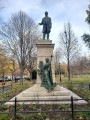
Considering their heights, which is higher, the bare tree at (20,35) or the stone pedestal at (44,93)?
the bare tree at (20,35)

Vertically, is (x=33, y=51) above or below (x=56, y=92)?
above

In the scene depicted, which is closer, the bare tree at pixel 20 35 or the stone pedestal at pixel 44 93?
the stone pedestal at pixel 44 93

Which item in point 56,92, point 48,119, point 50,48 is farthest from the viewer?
point 50,48

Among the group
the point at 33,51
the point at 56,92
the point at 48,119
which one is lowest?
the point at 48,119

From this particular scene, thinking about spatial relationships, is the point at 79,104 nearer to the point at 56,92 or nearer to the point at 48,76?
the point at 56,92

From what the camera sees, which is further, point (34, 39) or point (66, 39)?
point (66, 39)

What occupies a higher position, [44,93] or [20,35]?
[20,35]

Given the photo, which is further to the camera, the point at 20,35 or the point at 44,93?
the point at 20,35

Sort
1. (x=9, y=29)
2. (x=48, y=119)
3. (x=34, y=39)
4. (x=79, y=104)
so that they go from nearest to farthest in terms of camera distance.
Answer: (x=48, y=119) < (x=79, y=104) < (x=9, y=29) < (x=34, y=39)

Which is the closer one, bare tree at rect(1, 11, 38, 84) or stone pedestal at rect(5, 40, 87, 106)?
stone pedestal at rect(5, 40, 87, 106)

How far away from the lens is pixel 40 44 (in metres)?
7.68

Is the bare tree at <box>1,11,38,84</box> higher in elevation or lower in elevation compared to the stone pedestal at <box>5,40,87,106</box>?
higher

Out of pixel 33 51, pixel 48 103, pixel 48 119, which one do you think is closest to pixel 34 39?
pixel 33 51

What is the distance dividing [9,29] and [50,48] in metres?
14.9
